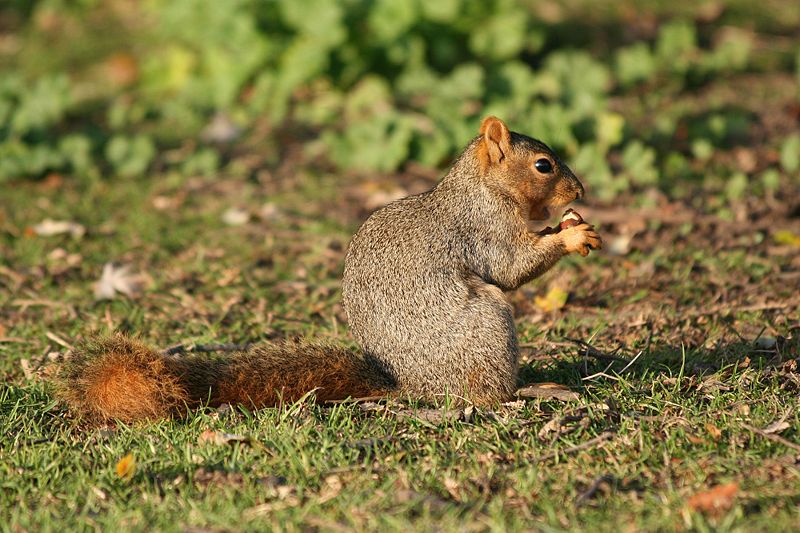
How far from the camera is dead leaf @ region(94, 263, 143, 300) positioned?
498 centimetres

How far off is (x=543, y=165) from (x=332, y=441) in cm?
131

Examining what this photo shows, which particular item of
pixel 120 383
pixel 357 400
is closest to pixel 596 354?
pixel 357 400

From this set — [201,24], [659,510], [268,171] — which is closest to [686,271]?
[659,510]

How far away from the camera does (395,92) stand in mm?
7195

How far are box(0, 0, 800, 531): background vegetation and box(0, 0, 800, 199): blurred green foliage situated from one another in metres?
0.02

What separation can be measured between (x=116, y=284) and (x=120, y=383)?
1813 millimetres

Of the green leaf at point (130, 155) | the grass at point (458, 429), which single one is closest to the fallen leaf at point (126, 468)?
the grass at point (458, 429)

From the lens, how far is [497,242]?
3.72 meters

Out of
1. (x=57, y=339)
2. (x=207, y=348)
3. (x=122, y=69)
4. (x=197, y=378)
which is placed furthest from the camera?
(x=122, y=69)

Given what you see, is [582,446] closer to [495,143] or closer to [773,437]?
[773,437]

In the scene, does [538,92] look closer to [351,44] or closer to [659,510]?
[351,44]

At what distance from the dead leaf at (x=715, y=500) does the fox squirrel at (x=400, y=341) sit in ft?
2.80

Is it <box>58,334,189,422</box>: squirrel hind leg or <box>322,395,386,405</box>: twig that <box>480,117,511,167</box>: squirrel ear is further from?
<box>58,334,189,422</box>: squirrel hind leg

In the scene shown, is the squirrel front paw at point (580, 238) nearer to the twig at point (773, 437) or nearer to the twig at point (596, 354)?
the twig at point (596, 354)
